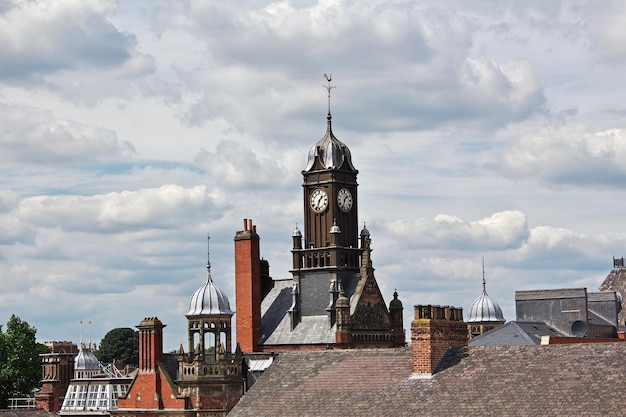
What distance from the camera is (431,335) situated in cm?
4778

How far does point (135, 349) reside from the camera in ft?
631

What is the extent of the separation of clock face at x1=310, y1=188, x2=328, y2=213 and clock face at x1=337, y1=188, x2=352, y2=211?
1110 millimetres

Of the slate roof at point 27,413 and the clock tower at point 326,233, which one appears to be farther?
the clock tower at point 326,233

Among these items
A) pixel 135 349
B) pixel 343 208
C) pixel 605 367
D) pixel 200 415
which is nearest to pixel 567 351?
pixel 605 367

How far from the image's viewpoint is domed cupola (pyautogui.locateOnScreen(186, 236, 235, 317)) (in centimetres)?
7706

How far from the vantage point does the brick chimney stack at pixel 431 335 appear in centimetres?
4784

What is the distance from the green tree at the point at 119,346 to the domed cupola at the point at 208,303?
114 metres

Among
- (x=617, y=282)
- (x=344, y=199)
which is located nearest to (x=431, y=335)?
(x=344, y=199)

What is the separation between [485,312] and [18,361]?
1585 inches

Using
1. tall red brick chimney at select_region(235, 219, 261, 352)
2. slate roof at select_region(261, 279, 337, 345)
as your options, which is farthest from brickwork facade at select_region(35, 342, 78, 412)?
slate roof at select_region(261, 279, 337, 345)

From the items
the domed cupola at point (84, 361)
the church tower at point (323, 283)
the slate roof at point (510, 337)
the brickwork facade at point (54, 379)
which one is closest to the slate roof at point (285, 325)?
the church tower at point (323, 283)

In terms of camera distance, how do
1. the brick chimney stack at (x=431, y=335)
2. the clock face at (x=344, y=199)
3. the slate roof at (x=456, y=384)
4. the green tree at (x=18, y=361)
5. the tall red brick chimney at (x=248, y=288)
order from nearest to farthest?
1. the slate roof at (x=456, y=384)
2. the brick chimney stack at (x=431, y=335)
3. the tall red brick chimney at (x=248, y=288)
4. the clock face at (x=344, y=199)
5. the green tree at (x=18, y=361)

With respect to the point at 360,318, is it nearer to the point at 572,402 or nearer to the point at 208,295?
the point at 208,295

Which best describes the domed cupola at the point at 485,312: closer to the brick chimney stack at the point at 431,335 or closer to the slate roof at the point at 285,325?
the slate roof at the point at 285,325
